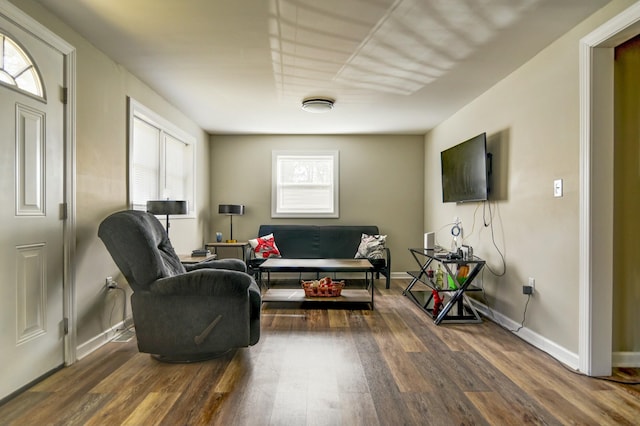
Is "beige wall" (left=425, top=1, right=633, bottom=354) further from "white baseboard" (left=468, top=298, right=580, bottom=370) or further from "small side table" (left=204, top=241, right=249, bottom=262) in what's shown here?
"small side table" (left=204, top=241, right=249, bottom=262)

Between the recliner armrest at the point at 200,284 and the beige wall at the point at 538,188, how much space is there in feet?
7.65

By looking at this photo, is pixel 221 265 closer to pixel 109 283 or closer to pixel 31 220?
pixel 109 283

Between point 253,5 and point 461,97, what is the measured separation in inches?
105

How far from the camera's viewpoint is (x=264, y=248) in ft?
17.7

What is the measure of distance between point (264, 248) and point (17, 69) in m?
3.68

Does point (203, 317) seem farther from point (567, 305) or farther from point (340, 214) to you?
point (340, 214)

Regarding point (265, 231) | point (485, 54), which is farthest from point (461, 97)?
point (265, 231)

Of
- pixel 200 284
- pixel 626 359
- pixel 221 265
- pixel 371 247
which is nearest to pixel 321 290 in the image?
pixel 221 265

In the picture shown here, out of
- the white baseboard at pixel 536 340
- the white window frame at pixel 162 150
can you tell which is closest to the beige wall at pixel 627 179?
the white baseboard at pixel 536 340

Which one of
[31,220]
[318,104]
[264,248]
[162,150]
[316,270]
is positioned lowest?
[316,270]

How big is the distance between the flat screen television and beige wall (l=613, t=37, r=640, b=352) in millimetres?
1170

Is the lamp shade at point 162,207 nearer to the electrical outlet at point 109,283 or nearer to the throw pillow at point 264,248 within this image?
the electrical outlet at point 109,283

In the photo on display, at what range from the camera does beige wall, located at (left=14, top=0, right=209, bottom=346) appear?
104 inches

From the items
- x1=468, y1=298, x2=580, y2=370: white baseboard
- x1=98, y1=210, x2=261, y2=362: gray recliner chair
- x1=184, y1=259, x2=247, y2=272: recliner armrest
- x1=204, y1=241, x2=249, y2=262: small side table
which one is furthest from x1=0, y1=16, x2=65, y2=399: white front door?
x1=468, y1=298, x2=580, y2=370: white baseboard
